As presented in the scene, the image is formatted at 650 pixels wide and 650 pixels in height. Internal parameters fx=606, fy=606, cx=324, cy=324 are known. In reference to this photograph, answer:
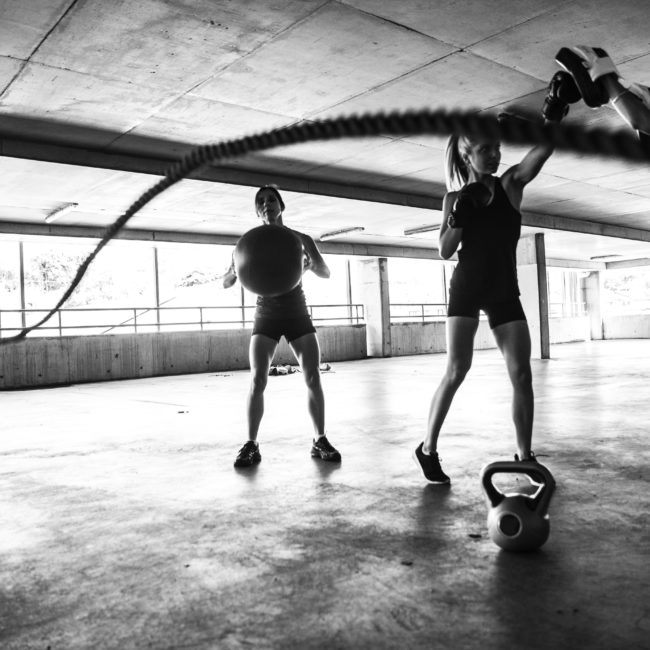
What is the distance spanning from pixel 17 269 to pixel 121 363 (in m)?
2.86

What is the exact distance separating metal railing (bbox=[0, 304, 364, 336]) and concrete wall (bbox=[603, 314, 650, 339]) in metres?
13.5

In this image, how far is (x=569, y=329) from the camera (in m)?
22.8

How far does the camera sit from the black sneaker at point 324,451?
3.21 meters

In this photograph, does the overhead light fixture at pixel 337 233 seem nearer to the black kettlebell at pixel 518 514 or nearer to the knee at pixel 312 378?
the knee at pixel 312 378

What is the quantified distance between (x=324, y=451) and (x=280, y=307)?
2.65 ft

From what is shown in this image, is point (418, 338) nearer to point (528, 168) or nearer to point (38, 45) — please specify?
point (38, 45)

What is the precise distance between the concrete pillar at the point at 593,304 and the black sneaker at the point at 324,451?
22.7 m

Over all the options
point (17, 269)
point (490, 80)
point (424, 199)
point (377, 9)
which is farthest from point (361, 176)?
point (17, 269)

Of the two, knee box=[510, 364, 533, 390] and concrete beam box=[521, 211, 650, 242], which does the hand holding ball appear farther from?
concrete beam box=[521, 211, 650, 242]

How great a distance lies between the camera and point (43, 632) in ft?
4.61

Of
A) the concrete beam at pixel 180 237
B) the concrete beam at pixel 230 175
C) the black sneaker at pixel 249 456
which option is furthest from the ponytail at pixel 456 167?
the concrete beam at pixel 180 237

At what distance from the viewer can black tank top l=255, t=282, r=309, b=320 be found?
322cm

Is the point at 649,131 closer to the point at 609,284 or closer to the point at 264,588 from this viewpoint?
the point at 264,588

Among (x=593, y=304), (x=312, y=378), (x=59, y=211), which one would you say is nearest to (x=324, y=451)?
(x=312, y=378)
